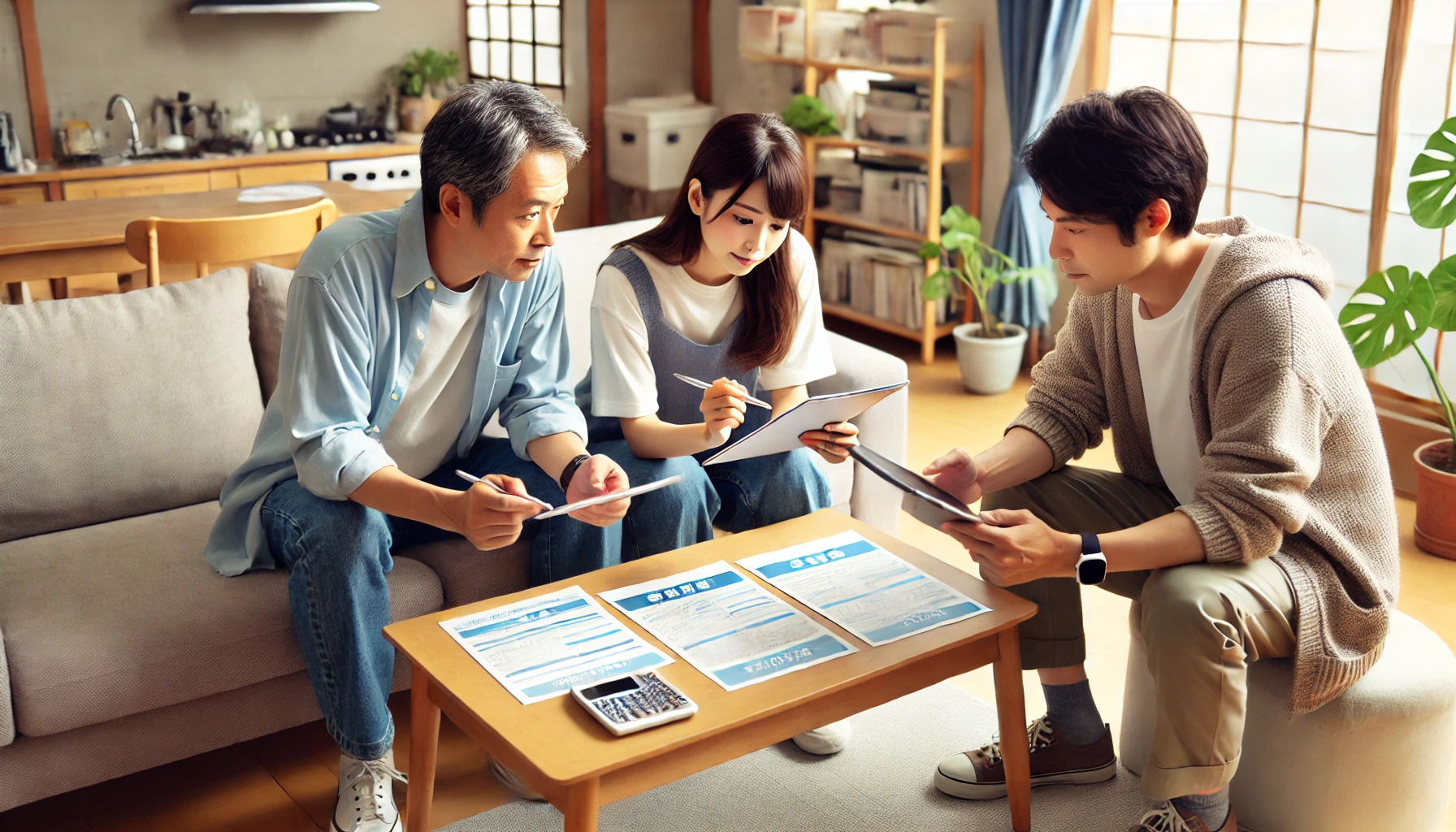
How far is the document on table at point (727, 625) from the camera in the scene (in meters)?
1.59

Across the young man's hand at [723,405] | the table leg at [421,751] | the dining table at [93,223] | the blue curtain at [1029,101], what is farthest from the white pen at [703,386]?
the blue curtain at [1029,101]

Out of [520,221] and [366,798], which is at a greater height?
[520,221]

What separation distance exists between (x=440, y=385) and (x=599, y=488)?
362mm

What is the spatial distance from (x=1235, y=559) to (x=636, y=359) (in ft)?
3.23

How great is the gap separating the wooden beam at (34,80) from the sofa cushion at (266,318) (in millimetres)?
3565

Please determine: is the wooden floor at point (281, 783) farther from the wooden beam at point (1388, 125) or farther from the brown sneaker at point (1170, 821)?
the wooden beam at point (1388, 125)

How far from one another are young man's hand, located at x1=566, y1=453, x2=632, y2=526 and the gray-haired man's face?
0.30 meters

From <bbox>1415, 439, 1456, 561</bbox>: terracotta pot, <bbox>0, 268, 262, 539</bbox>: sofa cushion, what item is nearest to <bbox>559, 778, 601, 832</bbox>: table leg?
<bbox>0, 268, 262, 539</bbox>: sofa cushion

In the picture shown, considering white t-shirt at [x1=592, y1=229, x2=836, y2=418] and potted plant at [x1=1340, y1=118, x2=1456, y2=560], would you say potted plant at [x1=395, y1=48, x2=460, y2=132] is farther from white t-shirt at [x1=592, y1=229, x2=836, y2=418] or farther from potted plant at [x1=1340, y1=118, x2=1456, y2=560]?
potted plant at [x1=1340, y1=118, x2=1456, y2=560]

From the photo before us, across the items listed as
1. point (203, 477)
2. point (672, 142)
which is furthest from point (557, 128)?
point (672, 142)

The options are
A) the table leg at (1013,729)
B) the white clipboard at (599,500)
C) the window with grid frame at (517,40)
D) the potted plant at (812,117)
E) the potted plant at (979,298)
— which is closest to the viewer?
the white clipboard at (599,500)

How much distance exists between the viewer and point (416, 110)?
591cm

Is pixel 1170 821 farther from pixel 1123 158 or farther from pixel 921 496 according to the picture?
pixel 1123 158

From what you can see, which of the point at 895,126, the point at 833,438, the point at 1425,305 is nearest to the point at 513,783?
the point at 833,438
